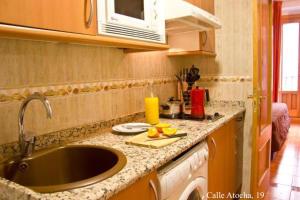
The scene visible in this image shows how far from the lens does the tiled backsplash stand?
1.17m

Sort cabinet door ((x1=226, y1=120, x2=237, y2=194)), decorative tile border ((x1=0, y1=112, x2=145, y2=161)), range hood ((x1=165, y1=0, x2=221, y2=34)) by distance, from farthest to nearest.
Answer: cabinet door ((x1=226, y1=120, x2=237, y2=194)) → range hood ((x1=165, y1=0, x2=221, y2=34)) → decorative tile border ((x1=0, y1=112, x2=145, y2=161))

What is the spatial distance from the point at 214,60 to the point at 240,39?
31 centimetres

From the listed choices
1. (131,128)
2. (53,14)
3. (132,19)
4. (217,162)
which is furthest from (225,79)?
(53,14)

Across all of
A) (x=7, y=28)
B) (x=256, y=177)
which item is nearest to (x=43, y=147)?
(x=7, y=28)

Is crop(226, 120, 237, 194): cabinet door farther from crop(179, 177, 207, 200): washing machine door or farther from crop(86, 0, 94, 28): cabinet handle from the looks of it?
crop(86, 0, 94, 28): cabinet handle

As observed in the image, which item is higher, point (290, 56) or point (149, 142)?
point (290, 56)

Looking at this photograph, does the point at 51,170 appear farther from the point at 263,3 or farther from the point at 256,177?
the point at 263,3

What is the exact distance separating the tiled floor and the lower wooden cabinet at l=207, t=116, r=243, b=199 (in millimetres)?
402

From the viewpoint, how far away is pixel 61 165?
1.25 metres

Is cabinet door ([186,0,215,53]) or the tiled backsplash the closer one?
the tiled backsplash

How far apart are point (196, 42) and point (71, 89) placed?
49.9 inches

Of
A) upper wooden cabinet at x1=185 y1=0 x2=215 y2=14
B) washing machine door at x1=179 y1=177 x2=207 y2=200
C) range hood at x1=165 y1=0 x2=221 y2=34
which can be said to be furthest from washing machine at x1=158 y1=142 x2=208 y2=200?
upper wooden cabinet at x1=185 y1=0 x2=215 y2=14

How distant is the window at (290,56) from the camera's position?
230 inches

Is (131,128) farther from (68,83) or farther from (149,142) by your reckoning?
(68,83)
